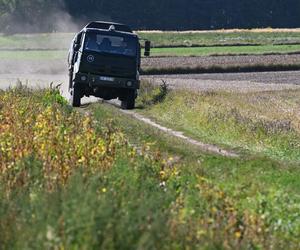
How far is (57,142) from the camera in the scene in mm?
13312

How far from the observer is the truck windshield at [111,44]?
3078 cm

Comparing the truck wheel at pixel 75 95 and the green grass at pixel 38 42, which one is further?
the green grass at pixel 38 42

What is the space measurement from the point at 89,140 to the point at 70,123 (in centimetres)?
293


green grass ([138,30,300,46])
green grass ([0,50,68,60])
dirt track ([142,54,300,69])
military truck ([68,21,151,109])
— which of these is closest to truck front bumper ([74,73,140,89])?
military truck ([68,21,151,109])

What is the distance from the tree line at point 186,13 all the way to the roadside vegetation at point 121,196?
10559 centimetres

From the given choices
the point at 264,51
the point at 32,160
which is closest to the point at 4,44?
the point at 264,51

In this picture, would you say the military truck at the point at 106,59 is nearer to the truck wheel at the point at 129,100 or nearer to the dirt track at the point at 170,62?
the truck wheel at the point at 129,100

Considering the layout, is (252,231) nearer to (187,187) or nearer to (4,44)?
(187,187)

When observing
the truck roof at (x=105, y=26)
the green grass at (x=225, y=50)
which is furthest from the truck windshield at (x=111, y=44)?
the green grass at (x=225, y=50)

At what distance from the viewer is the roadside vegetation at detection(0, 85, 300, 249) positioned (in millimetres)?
7453

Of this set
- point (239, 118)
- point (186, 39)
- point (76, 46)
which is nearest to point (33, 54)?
point (186, 39)

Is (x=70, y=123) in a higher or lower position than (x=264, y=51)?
higher

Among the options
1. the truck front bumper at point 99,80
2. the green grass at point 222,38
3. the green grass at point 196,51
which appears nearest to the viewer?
the truck front bumper at point 99,80

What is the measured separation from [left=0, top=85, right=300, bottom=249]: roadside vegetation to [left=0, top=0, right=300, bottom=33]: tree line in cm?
10559
